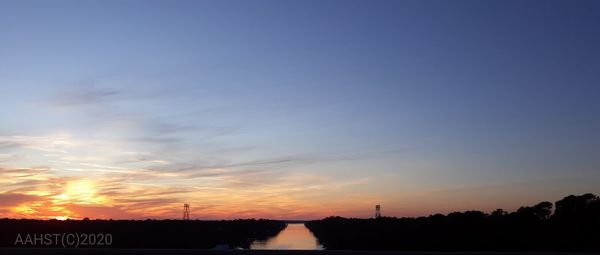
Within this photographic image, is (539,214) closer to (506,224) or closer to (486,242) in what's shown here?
(506,224)

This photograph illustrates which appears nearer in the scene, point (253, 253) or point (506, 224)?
point (253, 253)

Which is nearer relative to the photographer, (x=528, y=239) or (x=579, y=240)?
(x=579, y=240)

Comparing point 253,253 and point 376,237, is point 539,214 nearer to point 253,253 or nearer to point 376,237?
point 376,237

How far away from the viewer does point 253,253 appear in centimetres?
1653

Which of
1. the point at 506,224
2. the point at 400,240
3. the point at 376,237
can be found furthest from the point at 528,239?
the point at 376,237

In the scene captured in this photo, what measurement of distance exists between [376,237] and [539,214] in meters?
20.5

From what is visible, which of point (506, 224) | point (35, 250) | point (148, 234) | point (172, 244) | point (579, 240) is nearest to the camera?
point (35, 250)

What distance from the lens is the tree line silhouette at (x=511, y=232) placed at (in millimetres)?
65562

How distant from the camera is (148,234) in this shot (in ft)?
274

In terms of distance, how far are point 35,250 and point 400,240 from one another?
220 feet

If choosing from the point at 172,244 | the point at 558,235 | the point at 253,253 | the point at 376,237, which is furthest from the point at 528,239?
the point at 253,253

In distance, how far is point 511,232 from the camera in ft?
242

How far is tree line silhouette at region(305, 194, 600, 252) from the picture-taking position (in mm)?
65562

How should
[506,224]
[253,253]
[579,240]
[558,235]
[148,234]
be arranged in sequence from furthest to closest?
[148,234], [506,224], [558,235], [579,240], [253,253]
